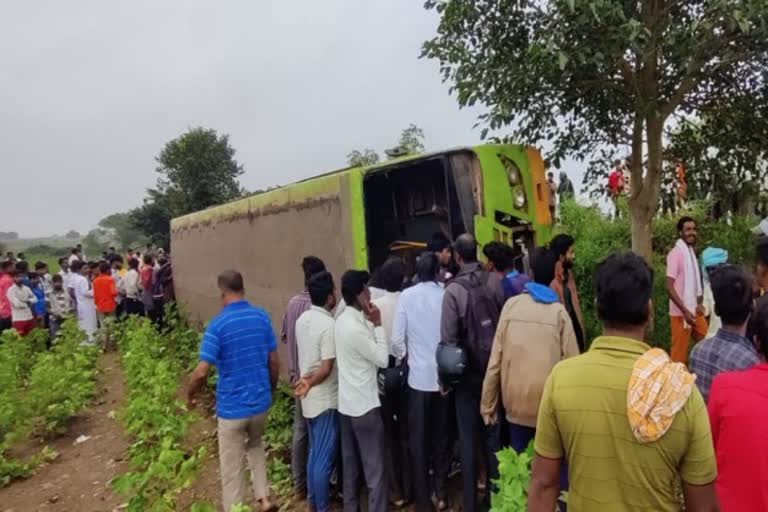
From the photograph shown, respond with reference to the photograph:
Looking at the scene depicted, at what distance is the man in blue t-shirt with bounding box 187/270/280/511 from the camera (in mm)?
4246

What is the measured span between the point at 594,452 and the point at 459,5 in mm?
5021

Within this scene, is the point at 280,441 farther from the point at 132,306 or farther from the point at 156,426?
the point at 132,306

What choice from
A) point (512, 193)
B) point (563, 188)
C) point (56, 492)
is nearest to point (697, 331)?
point (512, 193)

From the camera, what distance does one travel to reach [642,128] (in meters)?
6.65

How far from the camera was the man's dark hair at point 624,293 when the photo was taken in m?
1.95

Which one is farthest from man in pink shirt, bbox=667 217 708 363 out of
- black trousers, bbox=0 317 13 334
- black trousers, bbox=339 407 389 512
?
black trousers, bbox=0 317 13 334

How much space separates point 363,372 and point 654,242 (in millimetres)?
7057

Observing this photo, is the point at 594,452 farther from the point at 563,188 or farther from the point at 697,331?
the point at 563,188

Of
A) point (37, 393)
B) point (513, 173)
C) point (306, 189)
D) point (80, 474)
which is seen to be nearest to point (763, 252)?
point (513, 173)

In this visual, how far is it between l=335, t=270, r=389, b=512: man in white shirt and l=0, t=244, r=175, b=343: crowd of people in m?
8.88

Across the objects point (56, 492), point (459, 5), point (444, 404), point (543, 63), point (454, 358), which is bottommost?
point (56, 492)

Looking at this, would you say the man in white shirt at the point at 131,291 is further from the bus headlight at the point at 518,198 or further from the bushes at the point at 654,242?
the bus headlight at the point at 518,198

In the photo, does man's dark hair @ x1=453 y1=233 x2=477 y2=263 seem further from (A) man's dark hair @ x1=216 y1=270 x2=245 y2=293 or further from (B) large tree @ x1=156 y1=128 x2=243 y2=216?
(B) large tree @ x1=156 y1=128 x2=243 y2=216

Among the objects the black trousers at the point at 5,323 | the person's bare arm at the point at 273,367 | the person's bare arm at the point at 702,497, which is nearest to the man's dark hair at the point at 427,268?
the person's bare arm at the point at 273,367
